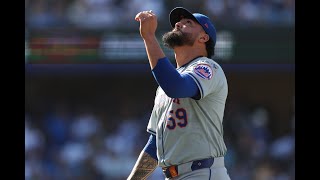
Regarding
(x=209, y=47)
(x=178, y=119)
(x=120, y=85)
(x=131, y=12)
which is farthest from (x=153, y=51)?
(x=120, y=85)

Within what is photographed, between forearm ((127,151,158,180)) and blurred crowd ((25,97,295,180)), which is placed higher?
forearm ((127,151,158,180))

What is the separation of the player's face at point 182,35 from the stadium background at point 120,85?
23.0 ft

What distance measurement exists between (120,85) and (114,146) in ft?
6.40

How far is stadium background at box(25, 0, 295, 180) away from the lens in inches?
464

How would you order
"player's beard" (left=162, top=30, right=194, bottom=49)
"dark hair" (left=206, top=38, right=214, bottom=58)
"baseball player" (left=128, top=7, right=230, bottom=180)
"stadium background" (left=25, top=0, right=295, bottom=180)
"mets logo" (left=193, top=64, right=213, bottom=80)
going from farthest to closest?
1. "stadium background" (left=25, top=0, right=295, bottom=180)
2. "dark hair" (left=206, top=38, right=214, bottom=58)
3. "player's beard" (left=162, top=30, right=194, bottom=49)
4. "mets logo" (left=193, top=64, right=213, bottom=80)
5. "baseball player" (left=128, top=7, right=230, bottom=180)

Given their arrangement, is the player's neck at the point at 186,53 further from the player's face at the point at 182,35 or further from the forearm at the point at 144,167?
the forearm at the point at 144,167

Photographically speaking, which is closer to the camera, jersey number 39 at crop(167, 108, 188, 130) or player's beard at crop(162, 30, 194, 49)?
jersey number 39 at crop(167, 108, 188, 130)

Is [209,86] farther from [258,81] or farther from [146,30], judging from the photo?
[258,81]

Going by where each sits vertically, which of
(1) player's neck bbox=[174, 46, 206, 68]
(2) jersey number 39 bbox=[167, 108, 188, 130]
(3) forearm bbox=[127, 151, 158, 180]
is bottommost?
(3) forearm bbox=[127, 151, 158, 180]

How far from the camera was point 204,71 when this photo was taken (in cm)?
427

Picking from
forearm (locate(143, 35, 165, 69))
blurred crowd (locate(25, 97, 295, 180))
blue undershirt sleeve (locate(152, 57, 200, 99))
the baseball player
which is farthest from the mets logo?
blurred crowd (locate(25, 97, 295, 180))

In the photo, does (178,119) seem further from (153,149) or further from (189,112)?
(153,149)

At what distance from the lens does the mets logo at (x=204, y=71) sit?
4.24 meters

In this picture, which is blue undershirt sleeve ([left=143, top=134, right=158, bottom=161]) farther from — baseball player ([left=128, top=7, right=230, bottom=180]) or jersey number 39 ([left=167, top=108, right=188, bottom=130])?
jersey number 39 ([left=167, top=108, right=188, bottom=130])
